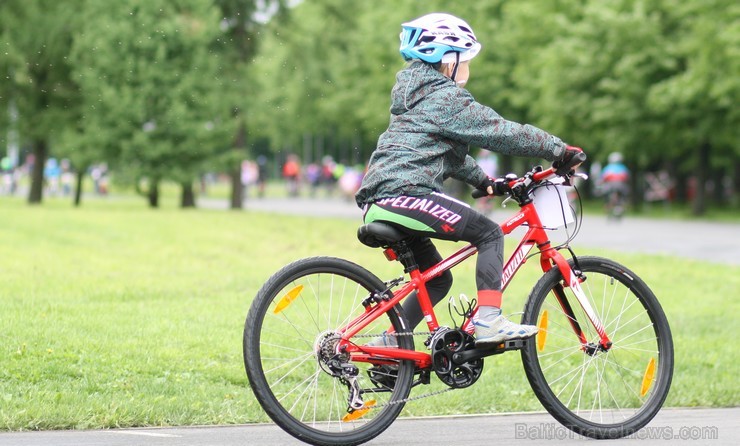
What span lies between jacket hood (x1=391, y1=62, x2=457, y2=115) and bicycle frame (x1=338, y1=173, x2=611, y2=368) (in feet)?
2.27

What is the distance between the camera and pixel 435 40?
16.7 ft

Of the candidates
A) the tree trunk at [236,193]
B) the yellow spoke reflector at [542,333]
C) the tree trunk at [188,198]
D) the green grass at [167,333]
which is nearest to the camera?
the yellow spoke reflector at [542,333]

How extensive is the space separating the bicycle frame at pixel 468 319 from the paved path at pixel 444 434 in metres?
0.44

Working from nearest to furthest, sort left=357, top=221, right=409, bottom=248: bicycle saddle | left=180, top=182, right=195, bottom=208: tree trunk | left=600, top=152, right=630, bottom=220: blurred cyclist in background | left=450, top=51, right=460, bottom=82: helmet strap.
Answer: left=357, top=221, right=409, bottom=248: bicycle saddle
left=450, top=51, right=460, bottom=82: helmet strap
left=600, top=152, right=630, bottom=220: blurred cyclist in background
left=180, top=182, right=195, bottom=208: tree trunk

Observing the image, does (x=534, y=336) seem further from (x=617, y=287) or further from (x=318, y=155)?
(x=318, y=155)

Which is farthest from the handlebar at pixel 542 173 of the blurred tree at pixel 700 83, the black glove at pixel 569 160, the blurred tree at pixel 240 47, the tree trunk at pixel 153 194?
the tree trunk at pixel 153 194

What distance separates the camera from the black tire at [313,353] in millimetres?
4797

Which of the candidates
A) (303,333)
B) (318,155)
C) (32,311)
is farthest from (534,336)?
(318,155)

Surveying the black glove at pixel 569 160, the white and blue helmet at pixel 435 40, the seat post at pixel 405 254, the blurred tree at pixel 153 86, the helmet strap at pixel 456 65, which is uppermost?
the blurred tree at pixel 153 86

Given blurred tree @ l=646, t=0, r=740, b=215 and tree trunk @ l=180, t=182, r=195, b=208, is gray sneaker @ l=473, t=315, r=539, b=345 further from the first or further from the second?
tree trunk @ l=180, t=182, r=195, b=208

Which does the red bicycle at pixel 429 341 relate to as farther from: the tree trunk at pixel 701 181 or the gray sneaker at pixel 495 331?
the tree trunk at pixel 701 181

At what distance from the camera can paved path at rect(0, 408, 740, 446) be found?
17.2 feet

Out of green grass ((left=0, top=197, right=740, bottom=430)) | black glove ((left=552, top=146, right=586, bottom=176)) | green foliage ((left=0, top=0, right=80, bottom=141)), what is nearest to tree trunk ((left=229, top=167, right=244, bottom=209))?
green foliage ((left=0, top=0, right=80, bottom=141))

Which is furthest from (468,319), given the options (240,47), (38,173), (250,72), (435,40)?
(38,173)
